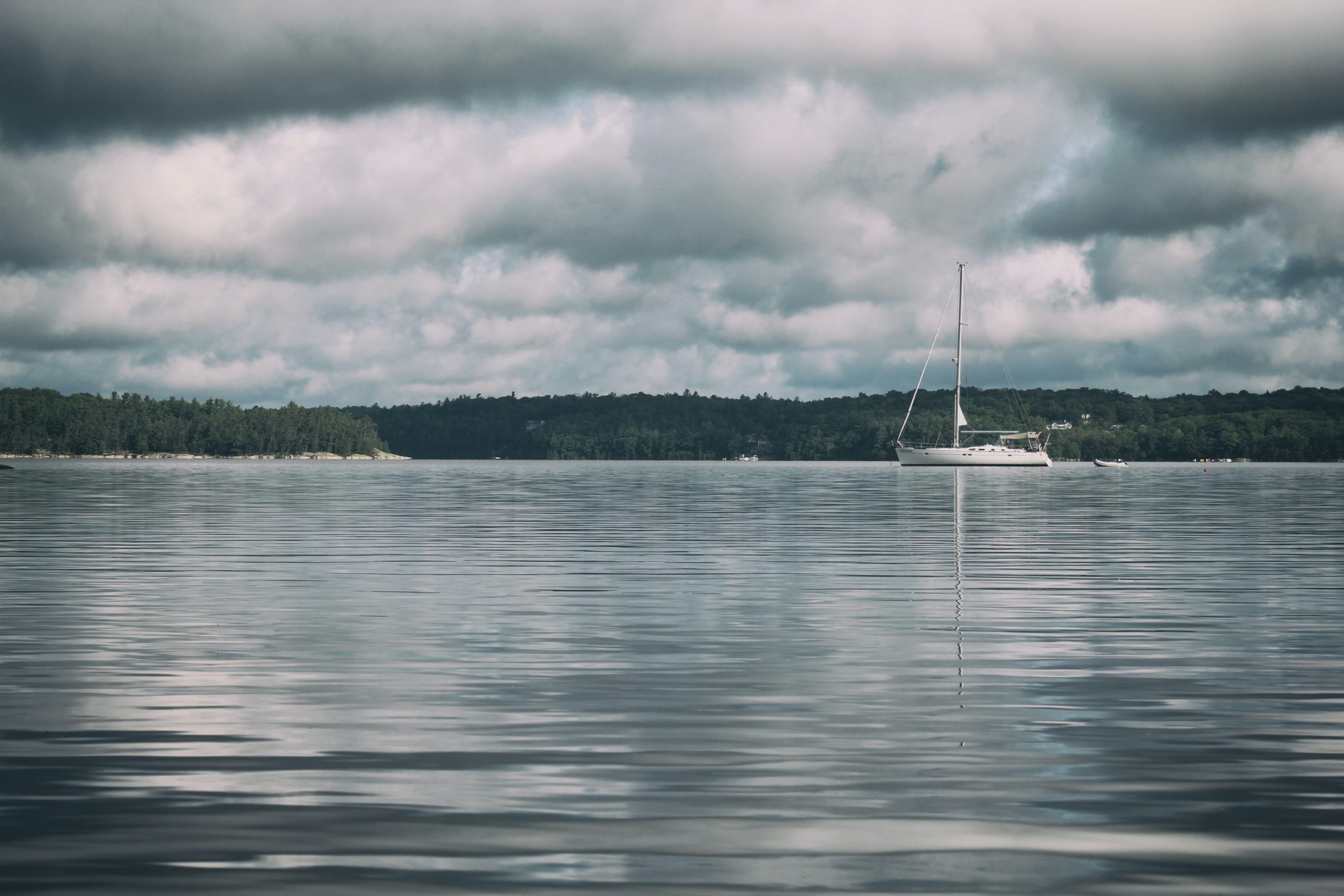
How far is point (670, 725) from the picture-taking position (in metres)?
15.9

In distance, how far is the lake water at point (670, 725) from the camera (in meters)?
10.6

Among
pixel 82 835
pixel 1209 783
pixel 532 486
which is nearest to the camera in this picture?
pixel 82 835

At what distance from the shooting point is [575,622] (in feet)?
85.7

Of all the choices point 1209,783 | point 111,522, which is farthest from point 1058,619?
point 111,522

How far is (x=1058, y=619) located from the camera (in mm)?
26453

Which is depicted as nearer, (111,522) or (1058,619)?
(1058,619)

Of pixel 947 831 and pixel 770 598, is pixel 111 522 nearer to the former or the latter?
pixel 770 598

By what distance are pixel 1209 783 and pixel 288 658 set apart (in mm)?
13172

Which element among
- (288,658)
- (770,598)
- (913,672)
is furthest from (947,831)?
(770,598)

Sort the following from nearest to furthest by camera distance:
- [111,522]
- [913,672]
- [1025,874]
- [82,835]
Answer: [1025,874]
[82,835]
[913,672]
[111,522]

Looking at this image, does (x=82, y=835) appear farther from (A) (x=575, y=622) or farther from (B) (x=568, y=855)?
(A) (x=575, y=622)

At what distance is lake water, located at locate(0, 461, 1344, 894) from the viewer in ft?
34.7

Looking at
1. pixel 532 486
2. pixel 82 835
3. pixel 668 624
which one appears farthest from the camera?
pixel 532 486

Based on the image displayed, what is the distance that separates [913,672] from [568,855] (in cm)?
1016
